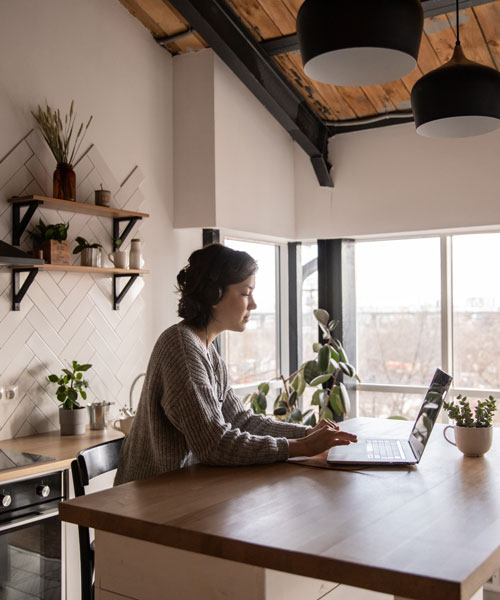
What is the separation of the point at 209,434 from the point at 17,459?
107 centimetres

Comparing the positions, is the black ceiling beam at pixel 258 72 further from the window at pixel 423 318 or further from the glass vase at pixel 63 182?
the glass vase at pixel 63 182

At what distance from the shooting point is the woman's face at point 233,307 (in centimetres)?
211

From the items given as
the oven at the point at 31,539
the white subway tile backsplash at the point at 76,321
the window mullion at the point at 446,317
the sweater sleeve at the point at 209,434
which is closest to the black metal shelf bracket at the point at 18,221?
the white subway tile backsplash at the point at 76,321

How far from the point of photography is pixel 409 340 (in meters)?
4.31

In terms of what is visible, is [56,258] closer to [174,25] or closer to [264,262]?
[174,25]

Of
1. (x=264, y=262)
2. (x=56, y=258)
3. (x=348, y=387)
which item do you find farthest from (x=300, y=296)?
(x=56, y=258)

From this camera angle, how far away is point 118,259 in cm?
332

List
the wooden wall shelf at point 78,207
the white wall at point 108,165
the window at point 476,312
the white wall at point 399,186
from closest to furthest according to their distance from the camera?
the wooden wall shelf at point 78,207 < the white wall at point 108,165 < the white wall at point 399,186 < the window at point 476,312

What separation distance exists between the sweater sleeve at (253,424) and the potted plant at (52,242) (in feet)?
4.02

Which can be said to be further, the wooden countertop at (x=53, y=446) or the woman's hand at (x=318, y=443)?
the wooden countertop at (x=53, y=446)

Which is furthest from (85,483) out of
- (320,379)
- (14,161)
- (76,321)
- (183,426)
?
(320,379)

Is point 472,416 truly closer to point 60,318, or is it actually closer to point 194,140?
point 60,318

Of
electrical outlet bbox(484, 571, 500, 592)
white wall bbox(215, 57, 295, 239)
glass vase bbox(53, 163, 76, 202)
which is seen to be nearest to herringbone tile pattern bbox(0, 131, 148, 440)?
glass vase bbox(53, 163, 76, 202)

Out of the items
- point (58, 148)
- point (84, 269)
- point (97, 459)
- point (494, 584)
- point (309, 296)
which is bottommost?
point (494, 584)
